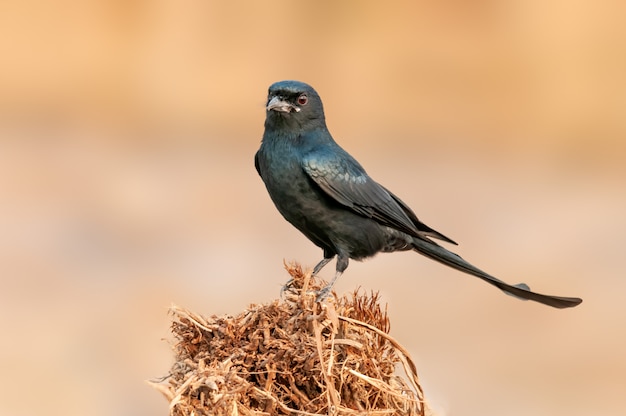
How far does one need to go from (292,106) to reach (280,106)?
0.22 feet

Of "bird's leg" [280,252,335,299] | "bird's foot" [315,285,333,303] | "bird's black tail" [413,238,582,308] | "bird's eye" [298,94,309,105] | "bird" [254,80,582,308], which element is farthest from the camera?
"bird's eye" [298,94,309,105]

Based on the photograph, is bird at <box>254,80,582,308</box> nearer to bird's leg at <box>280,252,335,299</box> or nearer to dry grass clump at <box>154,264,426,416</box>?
bird's leg at <box>280,252,335,299</box>

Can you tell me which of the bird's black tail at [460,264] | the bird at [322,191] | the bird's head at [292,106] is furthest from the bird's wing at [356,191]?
the bird's head at [292,106]

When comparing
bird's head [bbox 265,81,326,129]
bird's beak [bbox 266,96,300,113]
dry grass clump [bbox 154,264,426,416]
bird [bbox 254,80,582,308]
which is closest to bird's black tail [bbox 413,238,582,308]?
bird [bbox 254,80,582,308]

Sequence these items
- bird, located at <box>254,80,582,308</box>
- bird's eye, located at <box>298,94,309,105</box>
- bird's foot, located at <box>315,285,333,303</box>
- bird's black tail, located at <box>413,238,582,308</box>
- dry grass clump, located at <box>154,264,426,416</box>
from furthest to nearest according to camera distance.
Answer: bird's eye, located at <box>298,94,309,105</box>, bird, located at <box>254,80,582,308</box>, bird's black tail, located at <box>413,238,582,308</box>, bird's foot, located at <box>315,285,333,303</box>, dry grass clump, located at <box>154,264,426,416</box>

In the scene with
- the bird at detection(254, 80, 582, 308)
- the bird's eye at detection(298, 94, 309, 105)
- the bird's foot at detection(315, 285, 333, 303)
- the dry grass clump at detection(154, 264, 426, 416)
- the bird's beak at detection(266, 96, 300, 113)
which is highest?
the bird's eye at detection(298, 94, 309, 105)

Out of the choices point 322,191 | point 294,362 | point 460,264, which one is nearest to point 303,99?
point 322,191

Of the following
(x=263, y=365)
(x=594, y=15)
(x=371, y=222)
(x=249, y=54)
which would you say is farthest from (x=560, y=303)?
(x=594, y=15)

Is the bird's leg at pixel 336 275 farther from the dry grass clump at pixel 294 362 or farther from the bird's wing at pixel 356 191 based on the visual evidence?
the bird's wing at pixel 356 191

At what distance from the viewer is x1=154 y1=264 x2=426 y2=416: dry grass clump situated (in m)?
3.25

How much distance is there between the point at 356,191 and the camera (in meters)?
4.91

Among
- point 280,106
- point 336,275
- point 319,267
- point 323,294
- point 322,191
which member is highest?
point 280,106

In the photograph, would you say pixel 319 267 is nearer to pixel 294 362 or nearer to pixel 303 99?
pixel 303 99

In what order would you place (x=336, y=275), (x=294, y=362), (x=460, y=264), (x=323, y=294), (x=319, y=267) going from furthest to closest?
(x=460, y=264)
(x=319, y=267)
(x=336, y=275)
(x=323, y=294)
(x=294, y=362)
